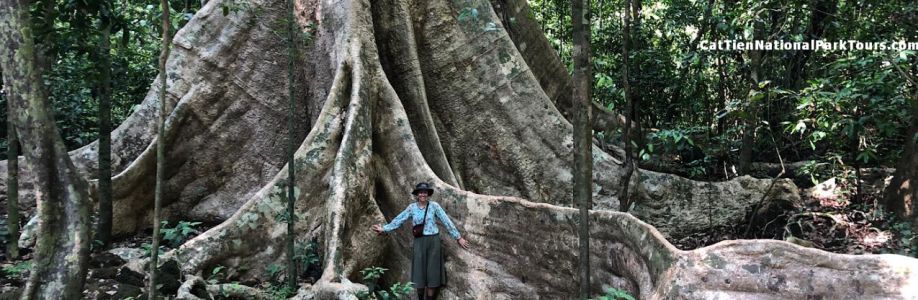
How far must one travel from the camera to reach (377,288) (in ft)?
18.3

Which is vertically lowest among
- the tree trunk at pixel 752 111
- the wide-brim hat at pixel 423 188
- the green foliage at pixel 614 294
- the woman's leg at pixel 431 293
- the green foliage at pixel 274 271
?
the woman's leg at pixel 431 293

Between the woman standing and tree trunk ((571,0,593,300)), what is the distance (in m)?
1.39

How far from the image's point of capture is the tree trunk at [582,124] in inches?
154

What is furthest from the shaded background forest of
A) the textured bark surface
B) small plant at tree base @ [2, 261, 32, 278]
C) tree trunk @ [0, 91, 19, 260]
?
small plant at tree base @ [2, 261, 32, 278]

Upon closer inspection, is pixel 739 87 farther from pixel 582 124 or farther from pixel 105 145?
pixel 105 145

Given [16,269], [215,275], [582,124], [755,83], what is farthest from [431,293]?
[755,83]

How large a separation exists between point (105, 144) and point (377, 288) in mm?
2795

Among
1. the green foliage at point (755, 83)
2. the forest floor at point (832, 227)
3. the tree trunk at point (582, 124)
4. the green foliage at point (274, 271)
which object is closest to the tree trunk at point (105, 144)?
the green foliage at point (274, 271)

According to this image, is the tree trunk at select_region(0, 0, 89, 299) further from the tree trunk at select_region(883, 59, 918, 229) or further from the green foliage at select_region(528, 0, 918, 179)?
the tree trunk at select_region(883, 59, 918, 229)

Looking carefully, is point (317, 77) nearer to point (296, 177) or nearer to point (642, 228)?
point (296, 177)

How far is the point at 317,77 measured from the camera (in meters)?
7.05

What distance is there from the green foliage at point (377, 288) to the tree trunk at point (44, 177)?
1695 millimetres

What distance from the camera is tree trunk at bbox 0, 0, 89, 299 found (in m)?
3.66

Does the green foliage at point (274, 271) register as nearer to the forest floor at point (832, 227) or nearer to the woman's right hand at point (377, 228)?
the woman's right hand at point (377, 228)
